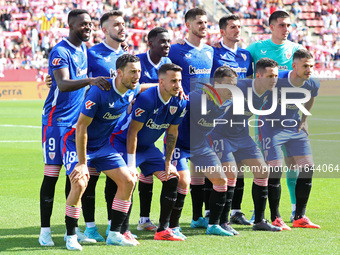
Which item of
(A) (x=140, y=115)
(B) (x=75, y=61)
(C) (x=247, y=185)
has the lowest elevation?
(C) (x=247, y=185)

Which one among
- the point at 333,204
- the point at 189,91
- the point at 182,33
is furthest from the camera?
the point at 182,33

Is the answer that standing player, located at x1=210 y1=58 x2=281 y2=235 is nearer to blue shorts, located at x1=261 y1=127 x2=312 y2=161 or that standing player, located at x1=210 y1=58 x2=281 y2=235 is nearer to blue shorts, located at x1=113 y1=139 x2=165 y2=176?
blue shorts, located at x1=261 y1=127 x2=312 y2=161

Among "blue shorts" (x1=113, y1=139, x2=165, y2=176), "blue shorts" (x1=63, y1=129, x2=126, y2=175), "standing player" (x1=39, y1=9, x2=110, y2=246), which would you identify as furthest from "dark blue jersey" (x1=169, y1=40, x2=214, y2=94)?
"blue shorts" (x1=63, y1=129, x2=126, y2=175)

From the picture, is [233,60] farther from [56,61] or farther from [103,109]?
[56,61]

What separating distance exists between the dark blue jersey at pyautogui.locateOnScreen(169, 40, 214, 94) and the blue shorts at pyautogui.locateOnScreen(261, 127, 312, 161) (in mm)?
A: 1141

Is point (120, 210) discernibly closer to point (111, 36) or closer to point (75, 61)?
point (75, 61)

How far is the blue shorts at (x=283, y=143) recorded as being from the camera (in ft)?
25.1

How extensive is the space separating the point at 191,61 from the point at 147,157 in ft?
5.75

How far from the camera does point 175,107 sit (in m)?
6.64

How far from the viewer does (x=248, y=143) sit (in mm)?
7543

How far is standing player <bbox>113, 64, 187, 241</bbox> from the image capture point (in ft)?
21.4

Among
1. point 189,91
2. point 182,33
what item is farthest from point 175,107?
point 182,33

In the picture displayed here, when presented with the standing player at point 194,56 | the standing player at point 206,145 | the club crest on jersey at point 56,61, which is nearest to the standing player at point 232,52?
the standing player at point 194,56

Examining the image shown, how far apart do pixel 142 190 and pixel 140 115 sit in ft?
4.24
